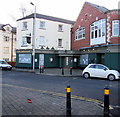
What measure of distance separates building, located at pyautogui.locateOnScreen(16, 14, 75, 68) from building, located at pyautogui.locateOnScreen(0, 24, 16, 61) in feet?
43.9

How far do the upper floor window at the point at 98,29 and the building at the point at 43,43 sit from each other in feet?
18.1

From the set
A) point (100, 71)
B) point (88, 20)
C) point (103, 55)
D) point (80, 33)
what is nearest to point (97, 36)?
→ point (103, 55)

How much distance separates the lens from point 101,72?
14.6 meters

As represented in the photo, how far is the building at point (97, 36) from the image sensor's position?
19.2 metres

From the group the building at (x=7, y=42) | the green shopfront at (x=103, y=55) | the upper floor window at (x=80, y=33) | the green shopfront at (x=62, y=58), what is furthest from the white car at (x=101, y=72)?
the building at (x=7, y=42)

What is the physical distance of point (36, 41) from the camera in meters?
26.6

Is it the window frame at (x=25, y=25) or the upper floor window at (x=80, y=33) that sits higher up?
the window frame at (x=25, y=25)

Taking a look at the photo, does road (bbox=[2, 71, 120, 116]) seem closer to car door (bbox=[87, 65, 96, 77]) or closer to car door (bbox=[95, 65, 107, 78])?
car door (bbox=[95, 65, 107, 78])

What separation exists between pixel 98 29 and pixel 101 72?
915cm

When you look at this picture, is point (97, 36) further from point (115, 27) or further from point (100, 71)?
point (100, 71)

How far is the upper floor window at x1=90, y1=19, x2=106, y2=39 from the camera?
20.7 meters

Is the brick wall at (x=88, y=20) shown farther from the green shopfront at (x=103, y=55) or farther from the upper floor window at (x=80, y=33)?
the green shopfront at (x=103, y=55)

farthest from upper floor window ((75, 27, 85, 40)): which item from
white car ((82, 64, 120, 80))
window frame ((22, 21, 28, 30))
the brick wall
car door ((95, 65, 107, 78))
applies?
car door ((95, 65, 107, 78))

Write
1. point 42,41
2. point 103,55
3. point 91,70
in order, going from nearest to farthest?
point 91,70
point 103,55
point 42,41
